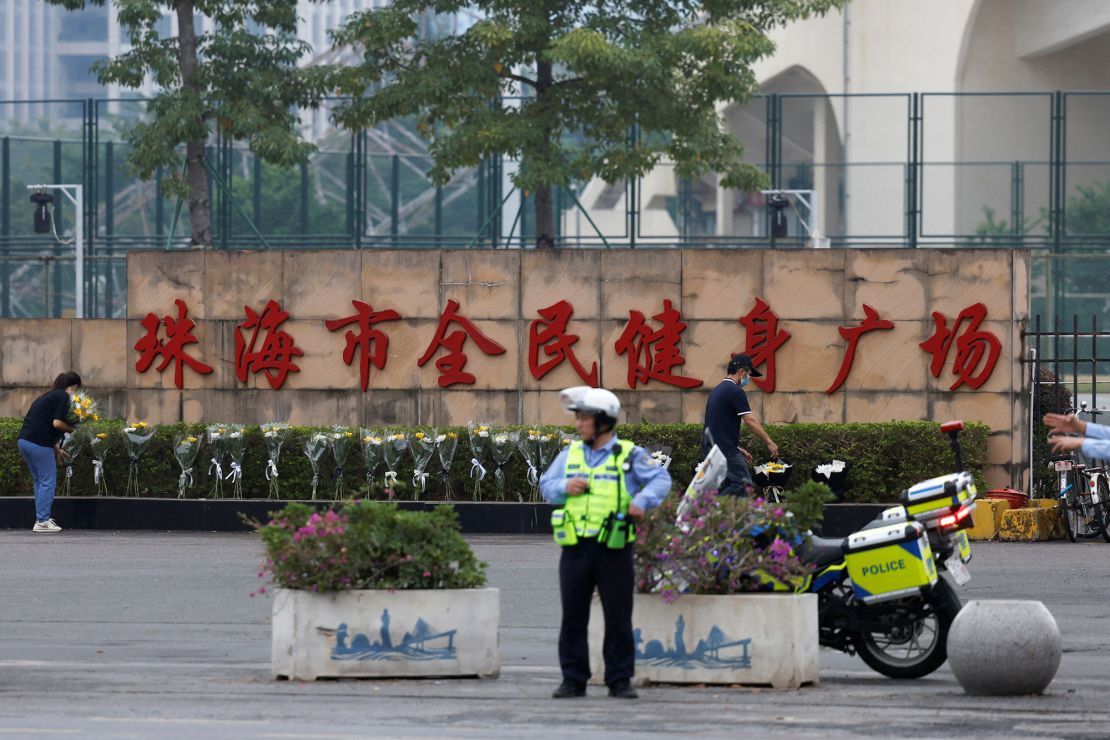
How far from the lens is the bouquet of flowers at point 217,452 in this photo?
876 inches

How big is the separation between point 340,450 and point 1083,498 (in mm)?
8186

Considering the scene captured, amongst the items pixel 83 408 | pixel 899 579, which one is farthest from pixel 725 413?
pixel 83 408

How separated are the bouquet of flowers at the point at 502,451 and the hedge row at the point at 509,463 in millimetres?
101

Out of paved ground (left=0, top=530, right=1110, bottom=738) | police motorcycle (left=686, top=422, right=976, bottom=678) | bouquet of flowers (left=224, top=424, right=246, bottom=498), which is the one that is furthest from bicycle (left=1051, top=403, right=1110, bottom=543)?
police motorcycle (left=686, top=422, right=976, bottom=678)

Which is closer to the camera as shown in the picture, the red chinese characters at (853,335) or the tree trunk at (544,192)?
the red chinese characters at (853,335)

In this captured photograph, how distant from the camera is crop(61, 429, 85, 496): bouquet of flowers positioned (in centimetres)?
2267

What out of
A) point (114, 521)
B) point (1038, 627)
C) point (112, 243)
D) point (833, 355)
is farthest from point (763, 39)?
point (1038, 627)

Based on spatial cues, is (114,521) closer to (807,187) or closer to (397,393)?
(397,393)

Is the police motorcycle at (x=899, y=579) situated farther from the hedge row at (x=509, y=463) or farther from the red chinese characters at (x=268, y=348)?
the red chinese characters at (x=268, y=348)

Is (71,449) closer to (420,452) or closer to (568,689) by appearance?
(420,452)

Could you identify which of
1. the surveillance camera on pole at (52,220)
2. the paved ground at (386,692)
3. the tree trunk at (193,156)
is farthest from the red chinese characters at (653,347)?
the surveillance camera on pole at (52,220)

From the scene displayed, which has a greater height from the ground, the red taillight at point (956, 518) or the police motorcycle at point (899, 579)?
the red taillight at point (956, 518)

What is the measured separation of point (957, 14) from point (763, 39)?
20586mm

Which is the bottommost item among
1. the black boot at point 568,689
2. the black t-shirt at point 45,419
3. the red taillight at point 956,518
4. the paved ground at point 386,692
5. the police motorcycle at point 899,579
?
the paved ground at point 386,692
